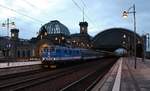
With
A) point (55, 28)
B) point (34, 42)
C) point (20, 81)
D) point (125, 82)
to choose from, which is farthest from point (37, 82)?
point (55, 28)

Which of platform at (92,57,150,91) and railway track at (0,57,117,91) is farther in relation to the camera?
railway track at (0,57,117,91)

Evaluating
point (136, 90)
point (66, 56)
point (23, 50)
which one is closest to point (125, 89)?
point (136, 90)

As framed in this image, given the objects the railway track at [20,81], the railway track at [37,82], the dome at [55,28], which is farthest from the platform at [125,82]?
the dome at [55,28]

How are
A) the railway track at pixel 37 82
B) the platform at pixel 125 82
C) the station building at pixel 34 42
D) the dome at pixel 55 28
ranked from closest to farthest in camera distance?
the platform at pixel 125 82, the railway track at pixel 37 82, the station building at pixel 34 42, the dome at pixel 55 28

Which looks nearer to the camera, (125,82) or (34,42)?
(125,82)

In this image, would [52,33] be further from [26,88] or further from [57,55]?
[26,88]

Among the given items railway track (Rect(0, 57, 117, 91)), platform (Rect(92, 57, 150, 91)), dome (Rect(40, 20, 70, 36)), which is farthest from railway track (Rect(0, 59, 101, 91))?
dome (Rect(40, 20, 70, 36))

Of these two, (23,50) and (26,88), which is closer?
(26,88)

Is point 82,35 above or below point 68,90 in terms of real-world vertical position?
above

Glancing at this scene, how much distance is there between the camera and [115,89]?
19781 millimetres

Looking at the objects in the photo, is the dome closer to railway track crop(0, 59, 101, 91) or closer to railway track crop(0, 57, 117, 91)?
railway track crop(0, 57, 117, 91)

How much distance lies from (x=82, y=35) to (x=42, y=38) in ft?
193

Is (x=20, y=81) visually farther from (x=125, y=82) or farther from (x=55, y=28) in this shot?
(x=55, y=28)

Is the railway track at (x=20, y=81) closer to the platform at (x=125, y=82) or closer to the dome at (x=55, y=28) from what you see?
the platform at (x=125, y=82)
